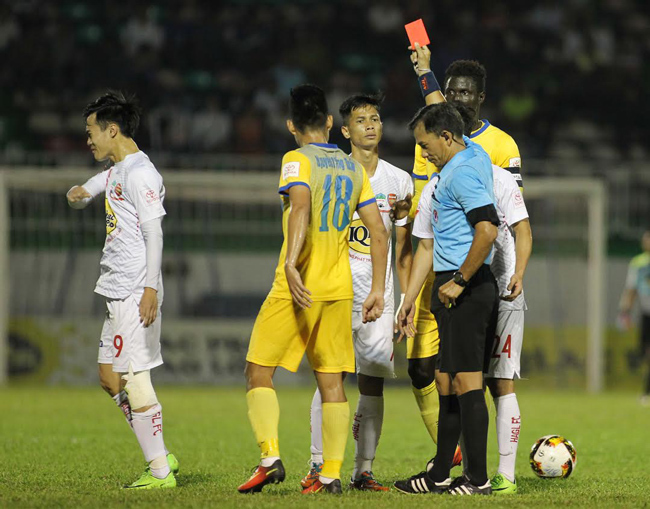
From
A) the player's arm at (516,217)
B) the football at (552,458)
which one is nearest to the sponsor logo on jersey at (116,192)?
the player's arm at (516,217)

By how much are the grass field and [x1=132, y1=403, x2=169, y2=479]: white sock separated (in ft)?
0.64

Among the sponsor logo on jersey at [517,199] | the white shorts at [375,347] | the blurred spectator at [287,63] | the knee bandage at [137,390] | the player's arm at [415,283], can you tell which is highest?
the blurred spectator at [287,63]

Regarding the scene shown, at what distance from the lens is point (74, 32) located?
854 inches

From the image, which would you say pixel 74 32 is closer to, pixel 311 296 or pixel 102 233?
pixel 102 233

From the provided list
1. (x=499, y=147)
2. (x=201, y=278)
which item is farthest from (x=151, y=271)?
(x=201, y=278)

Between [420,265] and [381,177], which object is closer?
[420,265]

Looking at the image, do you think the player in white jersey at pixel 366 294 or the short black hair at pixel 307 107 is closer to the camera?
the short black hair at pixel 307 107

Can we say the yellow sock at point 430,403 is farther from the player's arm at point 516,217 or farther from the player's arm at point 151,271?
the player's arm at point 151,271

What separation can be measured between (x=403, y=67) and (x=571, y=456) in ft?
52.4

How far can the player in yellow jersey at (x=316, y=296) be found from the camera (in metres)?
6.38

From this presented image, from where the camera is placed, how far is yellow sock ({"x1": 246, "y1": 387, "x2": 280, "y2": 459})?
6.31 m

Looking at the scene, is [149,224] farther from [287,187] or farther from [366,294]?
[366,294]

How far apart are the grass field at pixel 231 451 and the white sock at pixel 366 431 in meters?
0.49

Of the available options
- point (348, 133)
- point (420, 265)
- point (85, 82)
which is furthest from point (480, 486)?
point (85, 82)
